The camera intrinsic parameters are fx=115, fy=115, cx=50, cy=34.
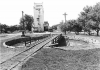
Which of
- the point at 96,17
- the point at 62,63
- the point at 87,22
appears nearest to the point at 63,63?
the point at 62,63

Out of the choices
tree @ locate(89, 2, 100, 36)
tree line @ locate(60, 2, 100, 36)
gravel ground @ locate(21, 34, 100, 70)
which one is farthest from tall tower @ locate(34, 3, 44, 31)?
gravel ground @ locate(21, 34, 100, 70)

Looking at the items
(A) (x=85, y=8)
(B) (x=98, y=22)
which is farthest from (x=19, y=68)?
(A) (x=85, y=8)

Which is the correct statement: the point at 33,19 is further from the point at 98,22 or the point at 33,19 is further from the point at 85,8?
the point at 98,22

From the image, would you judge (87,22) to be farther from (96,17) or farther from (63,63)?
(63,63)

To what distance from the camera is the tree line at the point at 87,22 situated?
117 feet

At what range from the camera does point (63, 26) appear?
4466 cm

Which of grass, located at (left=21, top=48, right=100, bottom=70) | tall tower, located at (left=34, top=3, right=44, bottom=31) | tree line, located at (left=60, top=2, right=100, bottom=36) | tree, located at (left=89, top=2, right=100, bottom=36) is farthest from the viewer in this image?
tall tower, located at (left=34, top=3, right=44, bottom=31)

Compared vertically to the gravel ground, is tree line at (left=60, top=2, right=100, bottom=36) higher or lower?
higher

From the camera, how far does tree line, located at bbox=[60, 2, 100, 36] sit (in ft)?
117

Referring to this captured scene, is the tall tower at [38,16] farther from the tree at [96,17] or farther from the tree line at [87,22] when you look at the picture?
the tree at [96,17]

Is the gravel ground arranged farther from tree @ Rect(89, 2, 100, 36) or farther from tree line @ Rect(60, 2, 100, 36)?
tree line @ Rect(60, 2, 100, 36)

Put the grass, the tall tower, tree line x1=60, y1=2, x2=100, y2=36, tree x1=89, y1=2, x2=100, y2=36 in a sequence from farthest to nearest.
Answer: the tall tower < tree line x1=60, y1=2, x2=100, y2=36 < tree x1=89, y1=2, x2=100, y2=36 < the grass

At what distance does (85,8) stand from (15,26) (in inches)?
1406

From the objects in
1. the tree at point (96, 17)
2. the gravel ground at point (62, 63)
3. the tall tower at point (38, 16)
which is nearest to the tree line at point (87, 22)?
the tree at point (96, 17)
